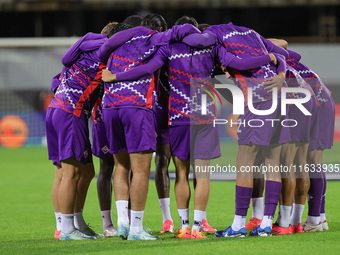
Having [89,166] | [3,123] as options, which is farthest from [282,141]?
[3,123]

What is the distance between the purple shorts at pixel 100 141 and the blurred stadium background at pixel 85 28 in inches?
737

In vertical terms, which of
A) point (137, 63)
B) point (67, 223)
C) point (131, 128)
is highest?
point (137, 63)

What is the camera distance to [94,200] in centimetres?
1079

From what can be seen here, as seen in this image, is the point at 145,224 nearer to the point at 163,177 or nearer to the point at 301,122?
the point at 163,177

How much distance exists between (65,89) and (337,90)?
24.3 metres

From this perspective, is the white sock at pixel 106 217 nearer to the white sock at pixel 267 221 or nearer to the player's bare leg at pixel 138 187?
the player's bare leg at pixel 138 187

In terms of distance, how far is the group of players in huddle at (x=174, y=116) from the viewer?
6418mm

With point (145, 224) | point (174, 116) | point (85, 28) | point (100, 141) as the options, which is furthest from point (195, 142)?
point (85, 28)

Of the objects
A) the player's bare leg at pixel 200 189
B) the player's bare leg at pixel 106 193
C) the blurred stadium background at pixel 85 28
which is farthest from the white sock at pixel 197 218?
the blurred stadium background at pixel 85 28

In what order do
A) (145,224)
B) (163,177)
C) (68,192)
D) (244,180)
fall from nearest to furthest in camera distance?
(244,180) < (68,192) < (163,177) < (145,224)

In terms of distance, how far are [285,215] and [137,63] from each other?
6.64 ft

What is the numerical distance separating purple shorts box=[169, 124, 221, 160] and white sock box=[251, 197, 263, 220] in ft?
2.88

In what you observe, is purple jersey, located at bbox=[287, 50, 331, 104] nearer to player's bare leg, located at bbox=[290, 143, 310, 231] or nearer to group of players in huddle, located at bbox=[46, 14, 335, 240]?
group of players in huddle, located at bbox=[46, 14, 335, 240]

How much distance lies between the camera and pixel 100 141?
6.96 meters
